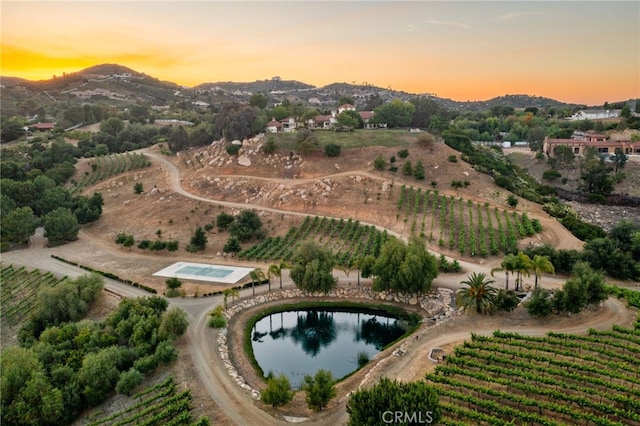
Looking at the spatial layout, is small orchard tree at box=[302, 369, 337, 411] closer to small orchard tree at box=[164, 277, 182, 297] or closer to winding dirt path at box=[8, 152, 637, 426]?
winding dirt path at box=[8, 152, 637, 426]

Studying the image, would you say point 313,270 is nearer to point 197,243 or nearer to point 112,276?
point 197,243

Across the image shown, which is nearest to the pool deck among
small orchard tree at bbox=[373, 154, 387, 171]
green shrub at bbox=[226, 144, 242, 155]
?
small orchard tree at bbox=[373, 154, 387, 171]

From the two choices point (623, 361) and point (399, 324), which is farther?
point (399, 324)

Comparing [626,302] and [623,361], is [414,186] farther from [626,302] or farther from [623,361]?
[623,361]

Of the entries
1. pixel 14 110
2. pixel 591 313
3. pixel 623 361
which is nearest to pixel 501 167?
pixel 591 313

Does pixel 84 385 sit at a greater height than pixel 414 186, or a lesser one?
lesser

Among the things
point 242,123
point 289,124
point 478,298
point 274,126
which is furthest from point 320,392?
point 289,124
